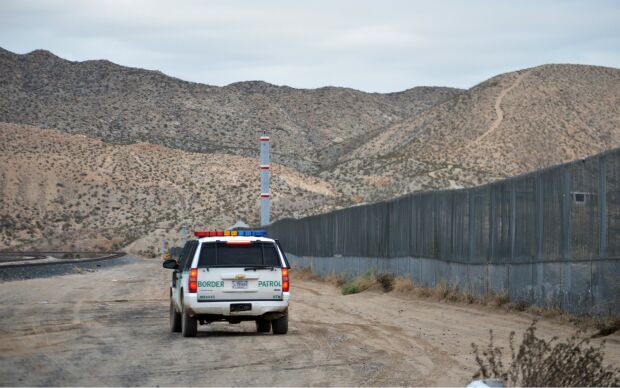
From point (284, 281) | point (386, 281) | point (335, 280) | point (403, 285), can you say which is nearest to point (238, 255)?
point (284, 281)

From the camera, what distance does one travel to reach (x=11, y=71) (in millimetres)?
172875

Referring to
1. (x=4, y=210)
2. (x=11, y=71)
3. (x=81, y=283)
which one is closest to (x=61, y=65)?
(x=11, y=71)

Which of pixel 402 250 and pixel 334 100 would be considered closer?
pixel 402 250

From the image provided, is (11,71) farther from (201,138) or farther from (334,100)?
(334,100)

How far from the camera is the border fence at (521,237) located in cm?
1769

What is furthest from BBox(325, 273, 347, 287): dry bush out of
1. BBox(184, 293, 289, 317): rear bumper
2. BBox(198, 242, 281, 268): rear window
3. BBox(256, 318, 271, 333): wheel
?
BBox(184, 293, 289, 317): rear bumper

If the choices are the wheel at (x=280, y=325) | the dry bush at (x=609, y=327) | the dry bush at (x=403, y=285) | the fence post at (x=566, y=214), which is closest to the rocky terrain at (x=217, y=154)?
the dry bush at (x=403, y=285)

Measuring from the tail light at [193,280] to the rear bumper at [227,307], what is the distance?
9 centimetres

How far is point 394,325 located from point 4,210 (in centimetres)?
10291

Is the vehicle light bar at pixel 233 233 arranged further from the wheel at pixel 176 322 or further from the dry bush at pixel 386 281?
the dry bush at pixel 386 281

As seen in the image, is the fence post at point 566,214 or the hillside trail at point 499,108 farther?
the hillside trail at point 499,108

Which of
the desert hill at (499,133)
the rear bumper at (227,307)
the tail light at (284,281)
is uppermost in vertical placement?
the desert hill at (499,133)

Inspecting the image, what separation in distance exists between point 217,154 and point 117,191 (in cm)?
2021

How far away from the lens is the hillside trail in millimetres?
122300
